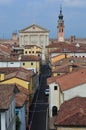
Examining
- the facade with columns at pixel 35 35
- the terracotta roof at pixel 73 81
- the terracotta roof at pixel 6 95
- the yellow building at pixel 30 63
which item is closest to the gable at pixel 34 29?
the facade with columns at pixel 35 35

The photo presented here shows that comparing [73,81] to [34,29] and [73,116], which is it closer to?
[73,116]

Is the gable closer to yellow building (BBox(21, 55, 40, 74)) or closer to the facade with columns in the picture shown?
the facade with columns

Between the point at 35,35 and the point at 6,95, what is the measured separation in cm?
11306

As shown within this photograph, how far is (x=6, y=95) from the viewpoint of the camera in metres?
23.1

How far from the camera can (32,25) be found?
135m

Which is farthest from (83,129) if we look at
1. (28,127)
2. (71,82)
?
(28,127)

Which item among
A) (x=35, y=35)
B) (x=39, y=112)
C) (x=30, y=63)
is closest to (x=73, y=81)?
(x=39, y=112)

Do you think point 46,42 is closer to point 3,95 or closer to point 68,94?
point 68,94

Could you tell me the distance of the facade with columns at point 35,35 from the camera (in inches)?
5315

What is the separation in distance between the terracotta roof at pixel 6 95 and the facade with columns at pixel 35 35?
11054 centimetres

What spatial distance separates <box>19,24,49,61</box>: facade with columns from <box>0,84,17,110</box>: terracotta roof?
4352 inches

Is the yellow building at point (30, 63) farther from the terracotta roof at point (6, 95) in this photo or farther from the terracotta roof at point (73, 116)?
the terracotta roof at point (6, 95)

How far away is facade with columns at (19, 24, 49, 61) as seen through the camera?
5315 inches

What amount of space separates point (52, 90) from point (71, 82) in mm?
8588
